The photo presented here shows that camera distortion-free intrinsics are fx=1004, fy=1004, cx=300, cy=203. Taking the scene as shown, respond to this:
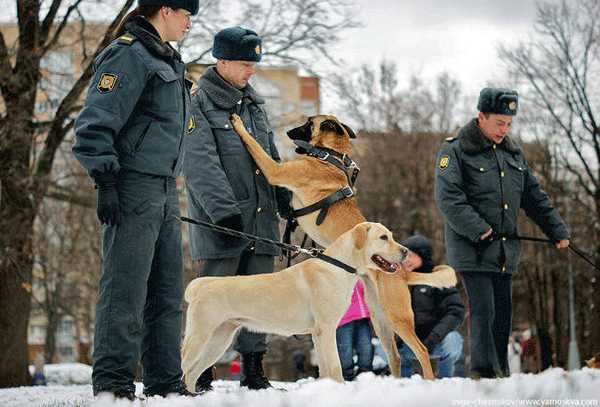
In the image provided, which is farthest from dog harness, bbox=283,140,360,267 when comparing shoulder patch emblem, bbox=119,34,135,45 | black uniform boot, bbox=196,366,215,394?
shoulder patch emblem, bbox=119,34,135,45

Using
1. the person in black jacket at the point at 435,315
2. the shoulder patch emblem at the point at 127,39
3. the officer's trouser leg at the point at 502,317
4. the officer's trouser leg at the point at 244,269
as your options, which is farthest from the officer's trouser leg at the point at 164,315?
the person in black jacket at the point at 435,315

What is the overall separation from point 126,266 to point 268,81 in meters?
22.7

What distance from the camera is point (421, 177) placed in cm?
4603

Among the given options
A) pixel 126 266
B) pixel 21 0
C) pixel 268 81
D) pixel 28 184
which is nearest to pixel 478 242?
pixel 126 266

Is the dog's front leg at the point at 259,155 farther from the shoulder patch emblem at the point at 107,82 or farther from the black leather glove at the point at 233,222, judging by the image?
the shoulder patch emblem at the point at 107,82

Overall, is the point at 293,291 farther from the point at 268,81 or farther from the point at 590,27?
the point at 590,27

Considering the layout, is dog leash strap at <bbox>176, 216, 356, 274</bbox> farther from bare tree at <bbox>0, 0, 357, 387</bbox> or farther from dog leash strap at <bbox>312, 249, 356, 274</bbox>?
bare tree at <bbox>0, 0, 357, 387</bbox>

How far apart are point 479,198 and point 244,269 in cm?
228

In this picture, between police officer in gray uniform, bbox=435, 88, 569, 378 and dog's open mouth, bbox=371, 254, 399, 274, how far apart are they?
6.44ft

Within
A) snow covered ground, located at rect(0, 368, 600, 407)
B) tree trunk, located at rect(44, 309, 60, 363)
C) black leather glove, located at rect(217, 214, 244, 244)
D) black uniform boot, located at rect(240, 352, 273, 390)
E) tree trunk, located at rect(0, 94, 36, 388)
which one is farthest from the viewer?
tree trunk, located at rect(44, 309, 60, 363)

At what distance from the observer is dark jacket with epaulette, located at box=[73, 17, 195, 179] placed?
5668 mm

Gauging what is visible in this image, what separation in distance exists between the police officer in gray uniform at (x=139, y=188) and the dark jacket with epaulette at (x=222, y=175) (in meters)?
0.81

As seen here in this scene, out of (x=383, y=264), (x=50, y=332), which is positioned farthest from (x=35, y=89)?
(x=50, y=332)

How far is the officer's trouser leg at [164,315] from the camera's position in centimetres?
618
